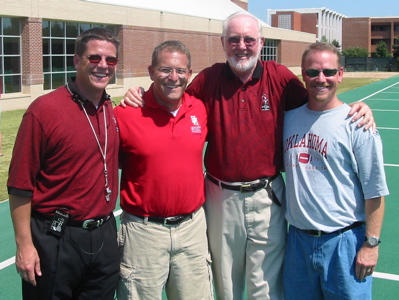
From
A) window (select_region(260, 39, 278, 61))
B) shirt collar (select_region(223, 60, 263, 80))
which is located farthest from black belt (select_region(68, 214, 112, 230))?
window (select_region(260, 39, 278, 61))

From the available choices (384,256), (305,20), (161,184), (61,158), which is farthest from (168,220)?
(305,20)

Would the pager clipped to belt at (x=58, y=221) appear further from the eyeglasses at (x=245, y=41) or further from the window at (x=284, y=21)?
the window at (x=284, y=21)

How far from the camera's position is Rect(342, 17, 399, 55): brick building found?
104438mm

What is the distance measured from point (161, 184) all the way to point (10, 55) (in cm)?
2281

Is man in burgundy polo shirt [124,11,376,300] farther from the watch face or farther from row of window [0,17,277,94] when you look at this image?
row of window [0,17,277,94]

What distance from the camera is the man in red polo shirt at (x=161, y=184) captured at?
11.5 ft

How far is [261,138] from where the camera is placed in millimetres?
3803

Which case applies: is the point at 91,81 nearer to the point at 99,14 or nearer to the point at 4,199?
the point at 4,199

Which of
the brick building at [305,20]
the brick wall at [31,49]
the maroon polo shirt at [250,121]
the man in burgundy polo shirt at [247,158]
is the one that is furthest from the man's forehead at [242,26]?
the brick building at [305,20]

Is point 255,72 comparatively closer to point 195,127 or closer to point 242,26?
point 242,26

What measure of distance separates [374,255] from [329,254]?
287mm

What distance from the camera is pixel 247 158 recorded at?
381cm

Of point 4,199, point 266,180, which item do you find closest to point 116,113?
point 266,180

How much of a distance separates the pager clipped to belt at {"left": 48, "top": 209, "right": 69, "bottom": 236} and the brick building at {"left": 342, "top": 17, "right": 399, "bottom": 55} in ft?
361
